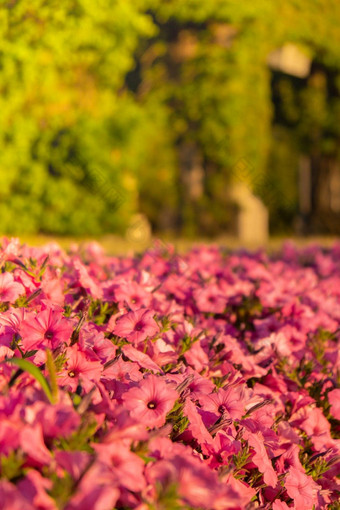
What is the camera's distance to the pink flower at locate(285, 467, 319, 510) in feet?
6.11

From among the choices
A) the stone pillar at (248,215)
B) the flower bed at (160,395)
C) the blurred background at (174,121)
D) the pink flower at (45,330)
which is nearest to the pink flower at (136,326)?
the flower bed at (160,395)

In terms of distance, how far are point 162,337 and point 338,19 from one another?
43.1 ft

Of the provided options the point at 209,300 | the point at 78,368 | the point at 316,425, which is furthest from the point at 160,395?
the point at 209,300

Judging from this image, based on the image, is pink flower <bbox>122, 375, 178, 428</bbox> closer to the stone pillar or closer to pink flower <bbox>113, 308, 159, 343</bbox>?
pink flower <bbox>113, 308, 159, 343</bbox>

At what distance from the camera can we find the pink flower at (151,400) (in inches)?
62.7

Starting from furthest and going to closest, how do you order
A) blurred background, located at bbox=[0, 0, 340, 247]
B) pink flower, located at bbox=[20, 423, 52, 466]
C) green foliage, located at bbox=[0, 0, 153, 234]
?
blurred background, located at bbox=[0, 0, 340, 247], green foliage, located at bbox=[0, 0, 153, 234], pink flower, located at bbox=[20, 423, 52, 466]

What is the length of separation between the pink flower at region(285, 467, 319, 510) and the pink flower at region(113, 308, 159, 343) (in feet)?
2.06

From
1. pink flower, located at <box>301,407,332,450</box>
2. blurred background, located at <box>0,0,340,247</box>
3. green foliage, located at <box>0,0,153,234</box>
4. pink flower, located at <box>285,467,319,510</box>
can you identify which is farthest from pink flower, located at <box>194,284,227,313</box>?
green foliage, located at <box>0,0,153,234</box>

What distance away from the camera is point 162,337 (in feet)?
7.97

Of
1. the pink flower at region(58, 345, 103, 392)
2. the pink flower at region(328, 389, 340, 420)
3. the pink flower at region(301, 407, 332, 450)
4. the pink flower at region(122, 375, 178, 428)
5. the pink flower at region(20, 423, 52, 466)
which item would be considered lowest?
the pink flower at region(301, 407, 332, 450)

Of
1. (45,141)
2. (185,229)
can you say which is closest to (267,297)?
(45,141)

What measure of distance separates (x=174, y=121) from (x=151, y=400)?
1138cm

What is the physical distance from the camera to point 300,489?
190 centimetres

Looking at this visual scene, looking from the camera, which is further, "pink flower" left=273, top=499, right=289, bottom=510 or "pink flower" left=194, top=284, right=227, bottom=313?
"pink flower" left=194, top=284, right=227, bottom=313
